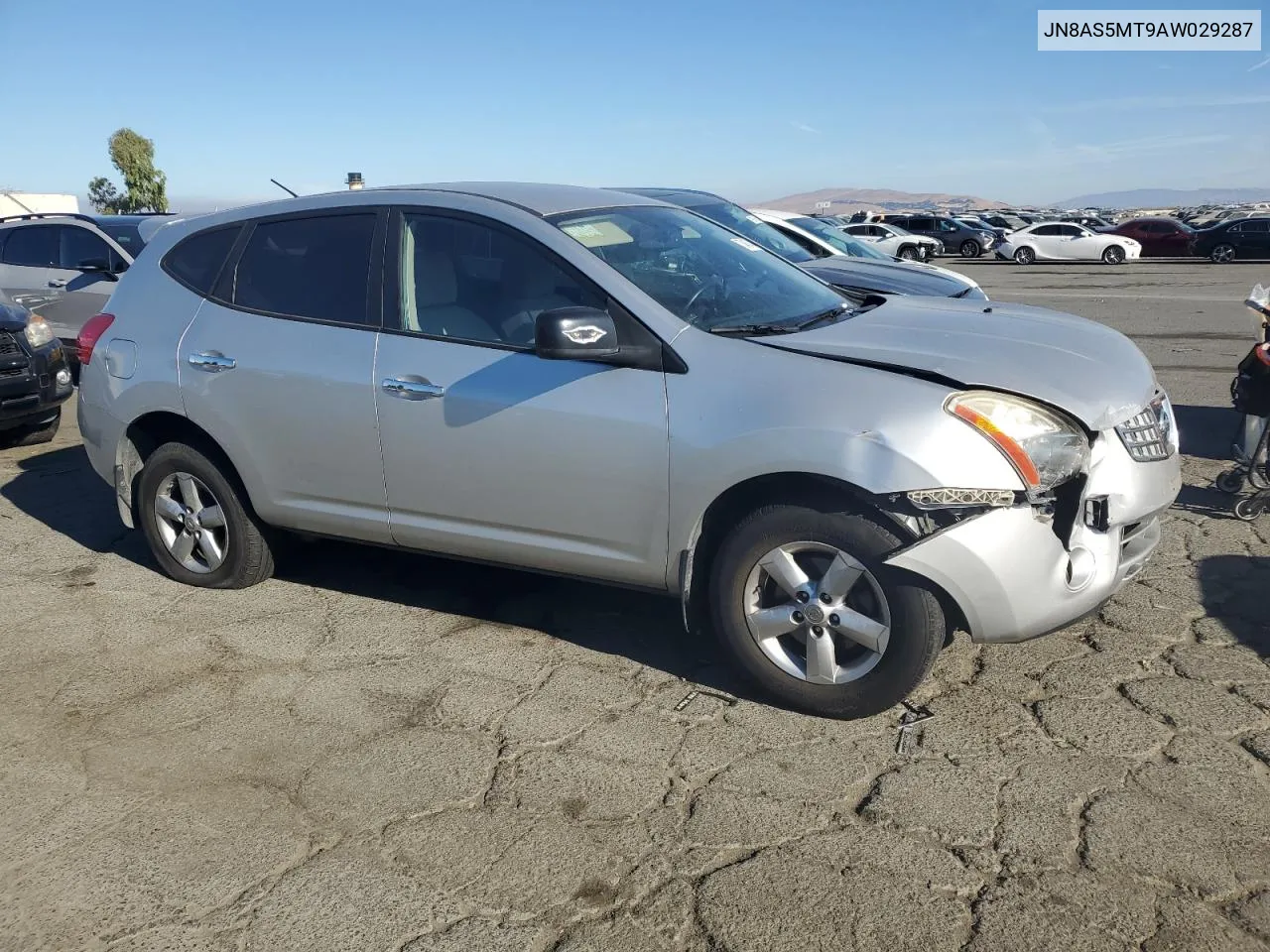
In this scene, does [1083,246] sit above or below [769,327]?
above

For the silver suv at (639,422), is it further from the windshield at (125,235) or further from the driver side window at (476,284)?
the windshield at (125,235)

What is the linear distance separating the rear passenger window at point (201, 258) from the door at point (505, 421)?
3.36 feet

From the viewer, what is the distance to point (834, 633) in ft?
12.2

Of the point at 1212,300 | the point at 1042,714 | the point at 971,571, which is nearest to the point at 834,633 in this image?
the point at 971,571

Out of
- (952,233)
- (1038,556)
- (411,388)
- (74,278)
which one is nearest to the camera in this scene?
(1038,556)

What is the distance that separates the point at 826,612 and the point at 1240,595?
2.16 m

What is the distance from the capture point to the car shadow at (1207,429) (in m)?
7.08

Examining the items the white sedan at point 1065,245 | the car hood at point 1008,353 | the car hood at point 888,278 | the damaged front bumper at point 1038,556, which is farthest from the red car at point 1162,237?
the damaged front bumper at point 1038,556

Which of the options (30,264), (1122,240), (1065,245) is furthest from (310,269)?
(1065,245)

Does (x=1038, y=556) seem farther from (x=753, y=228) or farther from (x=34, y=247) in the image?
(x=34, y=247)

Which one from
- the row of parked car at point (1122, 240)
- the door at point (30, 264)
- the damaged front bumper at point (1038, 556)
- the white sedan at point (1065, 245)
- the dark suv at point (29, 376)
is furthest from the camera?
the white sedan at point (1065, 245)

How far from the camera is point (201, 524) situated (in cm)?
514

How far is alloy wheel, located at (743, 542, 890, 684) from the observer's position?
11.8 ft

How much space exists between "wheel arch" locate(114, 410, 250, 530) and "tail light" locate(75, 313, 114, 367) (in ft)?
1.55
